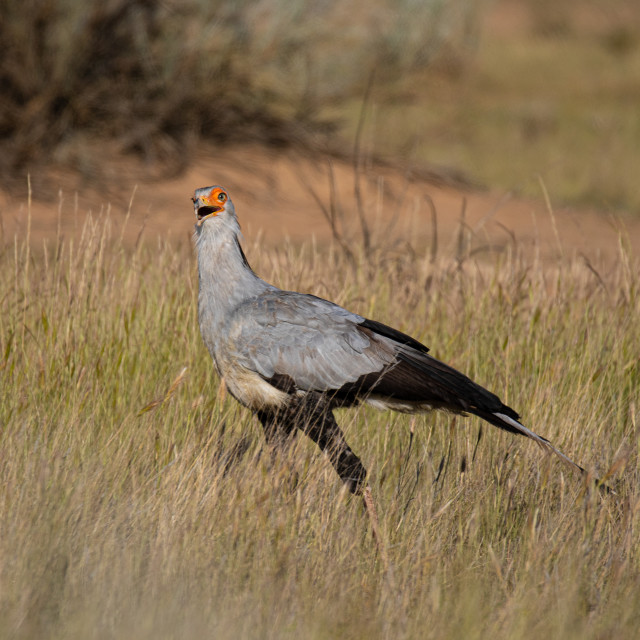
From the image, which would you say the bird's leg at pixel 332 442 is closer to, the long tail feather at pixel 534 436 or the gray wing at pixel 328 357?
the gray wing at pixel 328 357

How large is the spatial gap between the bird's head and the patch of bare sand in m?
5.51

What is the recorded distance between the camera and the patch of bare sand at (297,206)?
10.2 m

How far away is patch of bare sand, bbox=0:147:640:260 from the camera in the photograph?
10.2 meters

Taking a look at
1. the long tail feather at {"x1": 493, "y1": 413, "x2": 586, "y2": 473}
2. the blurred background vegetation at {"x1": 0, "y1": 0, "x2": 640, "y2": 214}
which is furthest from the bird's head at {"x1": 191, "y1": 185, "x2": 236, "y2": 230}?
the blurred background vegetation at {"x1": 0, "y1": 0, "x2": 640, "y2": 214}

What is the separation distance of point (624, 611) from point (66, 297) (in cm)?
323

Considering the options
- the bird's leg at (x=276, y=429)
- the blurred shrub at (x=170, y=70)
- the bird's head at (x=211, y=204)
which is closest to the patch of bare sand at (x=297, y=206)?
the blurred shrub at (x=170, y=70)

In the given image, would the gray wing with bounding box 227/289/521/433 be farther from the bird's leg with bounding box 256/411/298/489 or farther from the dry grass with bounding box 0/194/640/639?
the dry grass with bounding box 0/194/640/639

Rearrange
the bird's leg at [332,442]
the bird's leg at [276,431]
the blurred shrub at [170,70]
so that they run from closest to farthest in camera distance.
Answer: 1. the bird's leg at [332,442]
2. the bird's leg at [276,431]
3. the blurred shrub at [170,70]

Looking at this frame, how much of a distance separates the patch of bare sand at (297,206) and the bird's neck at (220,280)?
5.56 meters

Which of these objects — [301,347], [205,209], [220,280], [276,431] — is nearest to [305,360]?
[301,347]

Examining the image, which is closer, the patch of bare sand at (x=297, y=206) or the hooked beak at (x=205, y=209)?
the hooked beak at (x=205, y=209)

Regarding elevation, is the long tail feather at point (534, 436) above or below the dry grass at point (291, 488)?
above

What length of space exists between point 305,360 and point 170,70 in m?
8.60

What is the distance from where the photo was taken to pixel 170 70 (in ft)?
38.3
